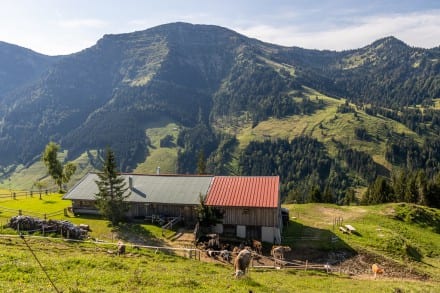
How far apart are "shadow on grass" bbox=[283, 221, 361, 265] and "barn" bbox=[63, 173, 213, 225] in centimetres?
1607

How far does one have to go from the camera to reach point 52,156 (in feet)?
295

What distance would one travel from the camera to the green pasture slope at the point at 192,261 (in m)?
22.8

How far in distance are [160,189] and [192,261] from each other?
26553mm

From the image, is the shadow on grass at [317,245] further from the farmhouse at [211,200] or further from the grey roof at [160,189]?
the grey roof at [160,189]

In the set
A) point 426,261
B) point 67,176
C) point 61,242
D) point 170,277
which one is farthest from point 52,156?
point 426,261

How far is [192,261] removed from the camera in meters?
37.1

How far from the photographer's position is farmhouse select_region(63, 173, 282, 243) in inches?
2103

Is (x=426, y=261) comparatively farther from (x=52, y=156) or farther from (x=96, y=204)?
(x=52, y=156)

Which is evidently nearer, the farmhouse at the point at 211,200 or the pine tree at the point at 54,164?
the farmhouse at the point at 211,200

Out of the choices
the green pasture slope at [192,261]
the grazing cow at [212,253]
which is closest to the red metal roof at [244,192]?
the green pasture slope at [192,261]

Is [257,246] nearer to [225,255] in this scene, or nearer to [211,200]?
[225,255]

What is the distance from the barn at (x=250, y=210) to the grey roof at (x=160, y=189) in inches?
143

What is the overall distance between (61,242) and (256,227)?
27504mm

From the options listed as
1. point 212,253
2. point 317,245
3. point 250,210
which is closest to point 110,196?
point 212,253
